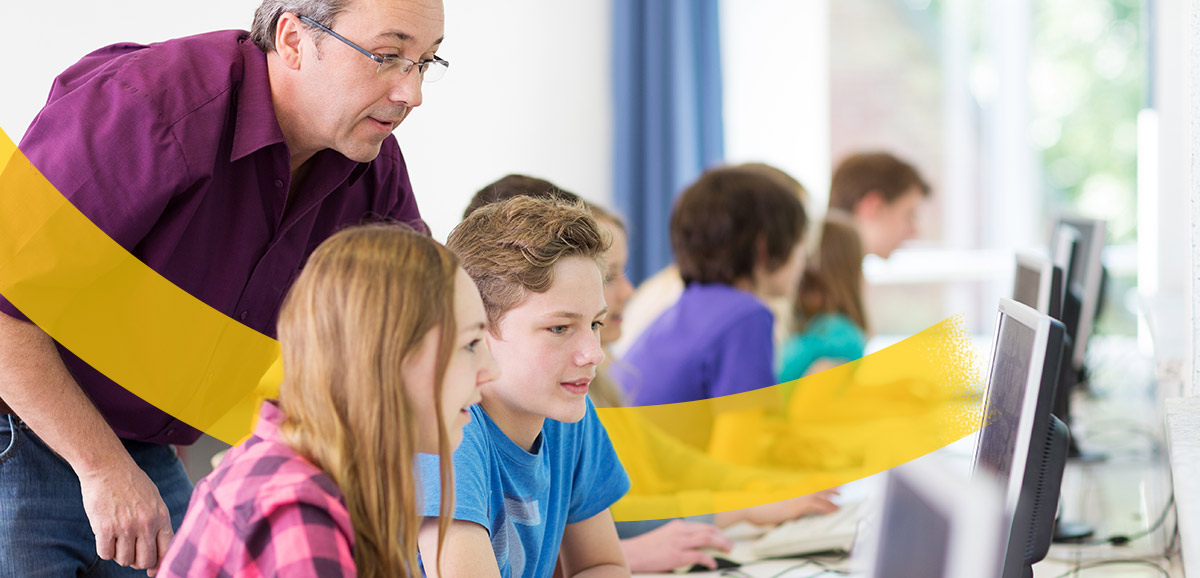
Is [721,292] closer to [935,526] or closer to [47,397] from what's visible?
[47,397]

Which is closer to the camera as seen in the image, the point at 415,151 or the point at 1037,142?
the point at 415,151

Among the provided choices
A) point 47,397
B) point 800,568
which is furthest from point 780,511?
point 47,397

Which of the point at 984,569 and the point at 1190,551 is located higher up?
the point at 984,569

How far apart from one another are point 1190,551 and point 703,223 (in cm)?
155

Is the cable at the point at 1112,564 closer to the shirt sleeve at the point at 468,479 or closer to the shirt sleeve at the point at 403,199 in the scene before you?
the shirt sleeve at the point at 468,479

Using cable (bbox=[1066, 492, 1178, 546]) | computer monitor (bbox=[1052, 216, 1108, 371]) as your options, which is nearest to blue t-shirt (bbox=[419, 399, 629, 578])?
cable (bbox=[1066, 492, 1178, 546])

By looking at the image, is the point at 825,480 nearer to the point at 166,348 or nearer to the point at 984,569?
the point at 166,348

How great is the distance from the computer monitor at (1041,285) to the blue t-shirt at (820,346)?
1039 millimetres

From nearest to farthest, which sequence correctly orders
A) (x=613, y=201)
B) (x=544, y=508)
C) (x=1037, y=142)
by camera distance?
(x=544, y=508)
(x=613, y=201)
(x=1037, y=142)

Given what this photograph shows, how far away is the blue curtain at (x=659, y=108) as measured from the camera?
14.5 feet

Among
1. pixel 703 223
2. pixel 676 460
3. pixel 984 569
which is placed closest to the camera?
pixel 984 569

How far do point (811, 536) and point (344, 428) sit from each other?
97 cm

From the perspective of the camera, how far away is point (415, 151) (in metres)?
1.93

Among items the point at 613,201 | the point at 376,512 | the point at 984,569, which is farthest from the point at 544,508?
the point at 613,201
